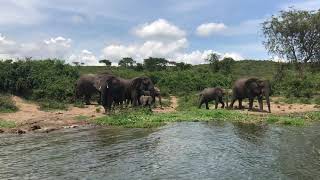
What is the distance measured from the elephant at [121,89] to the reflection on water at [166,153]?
7487 millimetres

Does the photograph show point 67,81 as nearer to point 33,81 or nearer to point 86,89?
point 86,89

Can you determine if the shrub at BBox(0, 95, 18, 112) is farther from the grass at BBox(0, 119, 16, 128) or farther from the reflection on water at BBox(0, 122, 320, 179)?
the reflection on water at BBox(0, 122, 320, 179)

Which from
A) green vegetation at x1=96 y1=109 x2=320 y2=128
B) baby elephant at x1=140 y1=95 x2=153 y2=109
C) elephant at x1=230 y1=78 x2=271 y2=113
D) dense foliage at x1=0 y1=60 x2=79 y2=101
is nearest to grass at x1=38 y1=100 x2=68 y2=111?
dense foliage at x1=0 y1=60 x2=79 y2=101

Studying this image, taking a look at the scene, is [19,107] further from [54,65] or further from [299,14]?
[299,14]

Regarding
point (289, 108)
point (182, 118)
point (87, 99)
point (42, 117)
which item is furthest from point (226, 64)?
point (42, 117)

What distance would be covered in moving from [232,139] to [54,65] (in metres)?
25.6

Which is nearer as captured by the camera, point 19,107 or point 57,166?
point 57,166

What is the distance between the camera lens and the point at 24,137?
23312 millimetres

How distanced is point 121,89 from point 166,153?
15.8 metres

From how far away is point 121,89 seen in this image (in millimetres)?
34156

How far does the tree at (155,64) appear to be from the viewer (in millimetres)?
79500

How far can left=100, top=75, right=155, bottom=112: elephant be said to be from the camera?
3347 centimetres

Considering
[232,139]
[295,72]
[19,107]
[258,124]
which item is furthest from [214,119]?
[295,72]

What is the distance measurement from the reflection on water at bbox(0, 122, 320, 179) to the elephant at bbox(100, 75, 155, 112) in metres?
7.49
